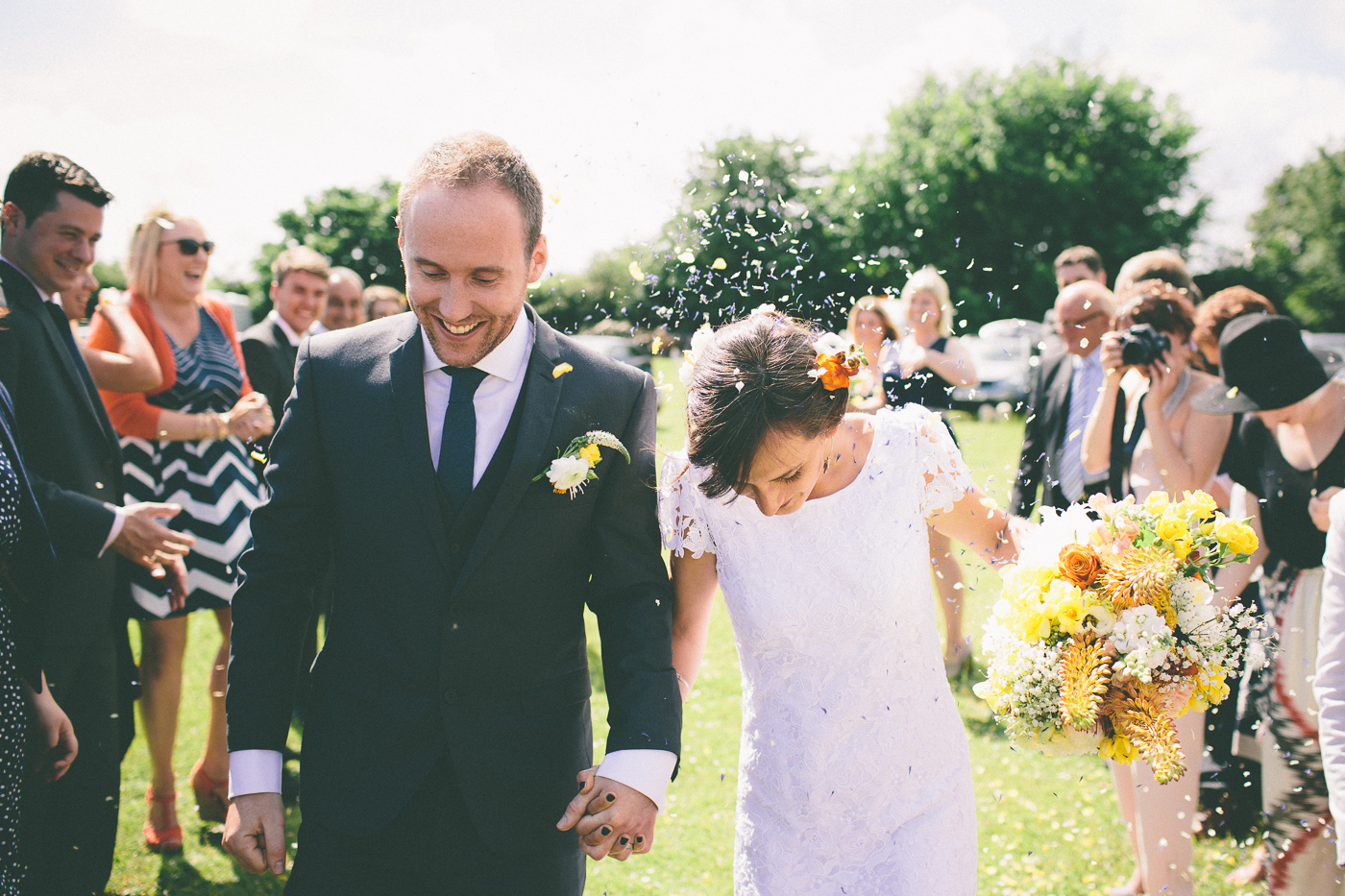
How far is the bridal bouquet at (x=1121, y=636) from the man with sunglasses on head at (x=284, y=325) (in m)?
4.07

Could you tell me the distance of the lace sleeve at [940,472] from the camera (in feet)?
7.56

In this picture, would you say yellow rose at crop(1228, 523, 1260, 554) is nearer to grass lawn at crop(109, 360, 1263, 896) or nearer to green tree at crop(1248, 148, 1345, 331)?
grass lawn at crop(109, 360, 1263, 896)

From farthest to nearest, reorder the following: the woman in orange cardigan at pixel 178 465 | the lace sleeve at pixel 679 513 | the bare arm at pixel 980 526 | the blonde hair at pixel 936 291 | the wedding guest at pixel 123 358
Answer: the blonde hair at pixel 936 291 < the woman in orange cardigan at pixel 178 465 < the wedding guest at pixel 123 358 < the bare arm at pixel 980 526 < the lace sleeve at pixel 679 513

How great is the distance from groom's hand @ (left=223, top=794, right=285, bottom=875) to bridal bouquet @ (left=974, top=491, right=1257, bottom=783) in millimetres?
1715

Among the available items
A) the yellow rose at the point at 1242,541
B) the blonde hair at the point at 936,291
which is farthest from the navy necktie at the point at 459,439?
the blonde hair at the point at 936,291

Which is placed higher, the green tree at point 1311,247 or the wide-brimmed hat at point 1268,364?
→ the green tree at point 1311,247

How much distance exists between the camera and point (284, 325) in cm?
502

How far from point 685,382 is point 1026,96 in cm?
3289

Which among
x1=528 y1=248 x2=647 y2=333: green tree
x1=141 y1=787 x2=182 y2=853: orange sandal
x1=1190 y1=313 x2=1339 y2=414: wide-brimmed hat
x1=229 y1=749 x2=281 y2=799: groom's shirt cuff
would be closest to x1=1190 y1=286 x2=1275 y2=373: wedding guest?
x1=1190 y1=313 x2=1339 y2=414: wide-brimmed hat

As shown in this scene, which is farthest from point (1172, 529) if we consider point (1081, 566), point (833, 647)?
point (833, 647)

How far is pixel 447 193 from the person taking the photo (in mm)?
1786

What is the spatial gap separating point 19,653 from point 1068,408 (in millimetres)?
4561

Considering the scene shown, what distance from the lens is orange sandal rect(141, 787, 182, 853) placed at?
12.3 feet

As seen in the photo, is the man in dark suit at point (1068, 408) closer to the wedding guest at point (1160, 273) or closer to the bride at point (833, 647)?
the wedding guest at point (1160, 273)
